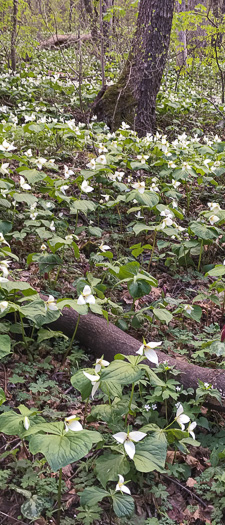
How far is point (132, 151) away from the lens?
5469 mm

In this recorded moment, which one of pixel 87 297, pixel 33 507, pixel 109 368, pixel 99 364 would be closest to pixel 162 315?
pixel 87 297

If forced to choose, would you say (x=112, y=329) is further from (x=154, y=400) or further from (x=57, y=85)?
(x=57, y=85)

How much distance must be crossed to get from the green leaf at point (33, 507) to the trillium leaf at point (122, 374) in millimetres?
599

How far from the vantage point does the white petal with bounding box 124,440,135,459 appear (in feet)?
5.67

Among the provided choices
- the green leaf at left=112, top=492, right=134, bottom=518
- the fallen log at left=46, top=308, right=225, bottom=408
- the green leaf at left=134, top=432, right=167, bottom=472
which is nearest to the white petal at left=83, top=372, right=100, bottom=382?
the green leaf at left=134, top=432, right=167, bottom=472

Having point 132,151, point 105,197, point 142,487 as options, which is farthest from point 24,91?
point 142,487

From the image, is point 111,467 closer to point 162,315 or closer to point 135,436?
point 135,436

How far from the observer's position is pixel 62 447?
1539 millimetres

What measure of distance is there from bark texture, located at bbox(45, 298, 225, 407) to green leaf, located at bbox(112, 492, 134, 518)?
0.88 metres

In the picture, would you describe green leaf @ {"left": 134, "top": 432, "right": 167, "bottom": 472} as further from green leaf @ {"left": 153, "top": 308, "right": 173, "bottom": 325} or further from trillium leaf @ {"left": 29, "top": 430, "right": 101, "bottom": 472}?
green leaf @ {"left": 153, "top": 308, "right": 173, "bottom": 325}

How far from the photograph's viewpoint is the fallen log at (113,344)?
2527 mm

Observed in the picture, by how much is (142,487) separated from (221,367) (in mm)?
1003

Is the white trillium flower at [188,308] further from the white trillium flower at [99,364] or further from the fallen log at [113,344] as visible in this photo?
the white trillium flower at [99,364]

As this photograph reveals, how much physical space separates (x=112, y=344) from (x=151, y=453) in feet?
3.03
